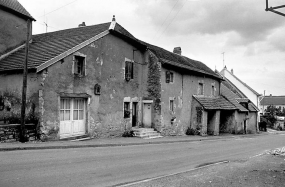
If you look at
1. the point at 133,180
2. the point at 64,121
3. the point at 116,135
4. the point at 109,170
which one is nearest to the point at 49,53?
the point at 64,121

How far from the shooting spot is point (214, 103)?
91.1 feet

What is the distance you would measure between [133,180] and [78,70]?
10249mm

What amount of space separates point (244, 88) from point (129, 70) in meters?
27.6

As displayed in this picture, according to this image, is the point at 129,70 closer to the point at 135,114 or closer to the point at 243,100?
the point at 135,114

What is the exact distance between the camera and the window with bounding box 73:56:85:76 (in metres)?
15.9

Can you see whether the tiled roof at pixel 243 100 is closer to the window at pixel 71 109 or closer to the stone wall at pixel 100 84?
the stone wall at pixel 100 84

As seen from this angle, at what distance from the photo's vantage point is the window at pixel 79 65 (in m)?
15.9

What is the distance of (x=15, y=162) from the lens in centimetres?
862

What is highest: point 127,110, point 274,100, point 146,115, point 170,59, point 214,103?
point 170,59

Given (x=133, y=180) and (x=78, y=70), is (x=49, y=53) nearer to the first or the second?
(x=78, y=70)

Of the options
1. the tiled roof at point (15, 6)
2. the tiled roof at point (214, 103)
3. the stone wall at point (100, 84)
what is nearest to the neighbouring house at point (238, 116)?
the tiled roof at point (214, 103)

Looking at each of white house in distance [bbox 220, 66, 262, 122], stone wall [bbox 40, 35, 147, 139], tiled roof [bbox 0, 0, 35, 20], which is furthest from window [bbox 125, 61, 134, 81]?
white house in distance [bbox 220, 66, 262, 122]

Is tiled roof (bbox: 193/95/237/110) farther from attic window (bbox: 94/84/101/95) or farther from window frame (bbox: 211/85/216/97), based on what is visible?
attic window (bbox: 94/84/101/95)

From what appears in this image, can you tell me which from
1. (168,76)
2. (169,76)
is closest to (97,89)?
(168,76)
